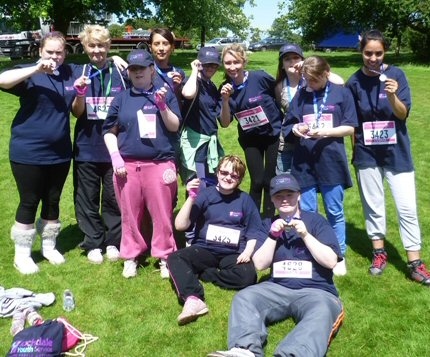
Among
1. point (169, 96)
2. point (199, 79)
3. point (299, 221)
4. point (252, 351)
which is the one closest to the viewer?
point (252, 351)

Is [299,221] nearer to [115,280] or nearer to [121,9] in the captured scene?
[115,280]

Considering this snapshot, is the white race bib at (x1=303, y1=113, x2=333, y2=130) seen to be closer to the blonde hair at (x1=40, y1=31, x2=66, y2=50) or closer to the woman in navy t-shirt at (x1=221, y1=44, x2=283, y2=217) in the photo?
the woman in navy t-shirt at (x1=221, y1=44, x2=283, y2=217)

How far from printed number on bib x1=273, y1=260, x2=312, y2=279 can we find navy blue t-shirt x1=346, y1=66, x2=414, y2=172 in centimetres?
114

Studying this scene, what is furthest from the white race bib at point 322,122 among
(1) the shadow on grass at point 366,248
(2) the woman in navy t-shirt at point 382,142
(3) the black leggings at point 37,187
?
(3) the black leggings at point 37,187

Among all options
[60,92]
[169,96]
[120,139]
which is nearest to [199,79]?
[169,96]

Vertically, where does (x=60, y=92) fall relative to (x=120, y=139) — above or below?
above

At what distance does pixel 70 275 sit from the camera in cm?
436

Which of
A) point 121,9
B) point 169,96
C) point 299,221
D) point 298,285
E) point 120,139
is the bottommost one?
point 298,285

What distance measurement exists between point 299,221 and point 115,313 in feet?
5.16

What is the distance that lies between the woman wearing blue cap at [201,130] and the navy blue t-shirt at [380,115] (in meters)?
1.22

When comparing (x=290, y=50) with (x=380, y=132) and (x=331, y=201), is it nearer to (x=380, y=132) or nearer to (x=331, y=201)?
(x=380, y=132)

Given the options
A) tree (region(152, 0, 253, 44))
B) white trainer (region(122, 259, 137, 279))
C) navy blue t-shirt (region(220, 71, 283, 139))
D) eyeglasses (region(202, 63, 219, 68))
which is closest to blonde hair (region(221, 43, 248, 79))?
eyeglasses (region(202, 63, 219, 68))

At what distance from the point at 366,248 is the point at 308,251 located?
1.64 m

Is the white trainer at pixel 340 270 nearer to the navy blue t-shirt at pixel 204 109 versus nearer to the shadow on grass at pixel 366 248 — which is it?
the shadow on grass at pixel 366 248
